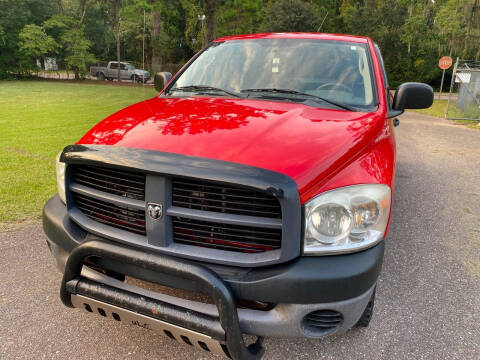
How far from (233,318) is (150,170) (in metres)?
0.78

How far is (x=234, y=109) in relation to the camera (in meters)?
2.52

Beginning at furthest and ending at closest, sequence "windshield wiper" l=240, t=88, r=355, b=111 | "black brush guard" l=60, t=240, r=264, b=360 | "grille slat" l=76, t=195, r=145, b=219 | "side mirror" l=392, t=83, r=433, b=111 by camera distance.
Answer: "side mirror" l=392, t=83, r=433, b=111 < "windshield wiper" l=240, t=88, r=355, b=111 < "grille slat" l=76, t=195, r=145, b=219 < "black brush guard" l=60, t=240, r=264, b=360

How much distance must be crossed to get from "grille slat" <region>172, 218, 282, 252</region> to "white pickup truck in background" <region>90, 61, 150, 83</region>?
32752 millimetres

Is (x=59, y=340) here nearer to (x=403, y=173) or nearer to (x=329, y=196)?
(x=329, y=196)

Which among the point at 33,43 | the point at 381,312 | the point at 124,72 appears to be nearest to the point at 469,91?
the point at 381,312

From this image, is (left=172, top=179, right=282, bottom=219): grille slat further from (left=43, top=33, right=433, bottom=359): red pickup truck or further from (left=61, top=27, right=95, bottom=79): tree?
(left=61, top=27, right=95, bottom=79): tree

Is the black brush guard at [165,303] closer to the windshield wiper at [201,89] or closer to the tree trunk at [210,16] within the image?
the windshield wiper at [201,89]

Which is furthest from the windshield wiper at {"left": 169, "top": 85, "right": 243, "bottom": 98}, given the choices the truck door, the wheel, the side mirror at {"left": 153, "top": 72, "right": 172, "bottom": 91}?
the truck door

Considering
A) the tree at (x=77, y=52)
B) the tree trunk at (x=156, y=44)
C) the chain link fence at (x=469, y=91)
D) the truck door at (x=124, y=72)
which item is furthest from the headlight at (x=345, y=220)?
the tree at (x=77, y=52)

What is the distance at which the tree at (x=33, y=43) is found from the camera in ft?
107

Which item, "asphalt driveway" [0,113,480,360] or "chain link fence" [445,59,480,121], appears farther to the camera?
"chain link fence" [445,59,480,121]

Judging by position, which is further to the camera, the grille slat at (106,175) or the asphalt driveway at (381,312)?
the asphalt driveway at (381,312)

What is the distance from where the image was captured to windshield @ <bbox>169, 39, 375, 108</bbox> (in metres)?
2.95

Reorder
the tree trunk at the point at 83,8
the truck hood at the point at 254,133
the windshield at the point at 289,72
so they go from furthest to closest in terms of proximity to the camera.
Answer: the tree trunk at the point at 83,8 → the windshield at the point at 289,72 → the truck hood at the point at 254,133
